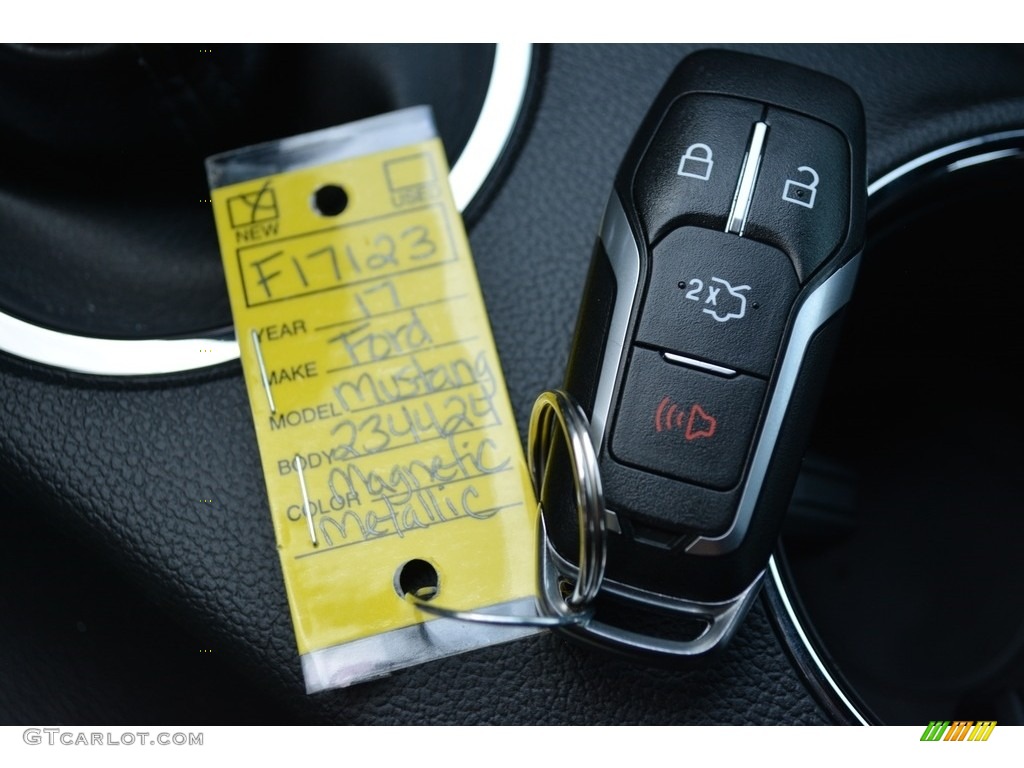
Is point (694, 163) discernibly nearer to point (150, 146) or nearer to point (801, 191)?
point (801, 191)

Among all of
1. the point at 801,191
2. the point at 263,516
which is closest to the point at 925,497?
the point at 801,191

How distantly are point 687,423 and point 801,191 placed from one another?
113 mm

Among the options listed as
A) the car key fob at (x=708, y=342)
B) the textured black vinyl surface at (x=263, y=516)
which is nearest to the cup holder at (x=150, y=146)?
the textured black vinyl surface at (x=263, y=516)

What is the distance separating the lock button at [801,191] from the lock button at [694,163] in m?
0.01

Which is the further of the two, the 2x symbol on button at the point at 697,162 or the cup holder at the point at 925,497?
the cup holder at the point at 925,497

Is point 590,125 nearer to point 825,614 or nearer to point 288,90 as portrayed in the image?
point 288,90

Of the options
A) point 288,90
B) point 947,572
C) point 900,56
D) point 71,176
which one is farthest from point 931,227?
point 71,176

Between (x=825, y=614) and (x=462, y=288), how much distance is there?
12.0 inches

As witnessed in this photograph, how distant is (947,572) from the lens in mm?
550
